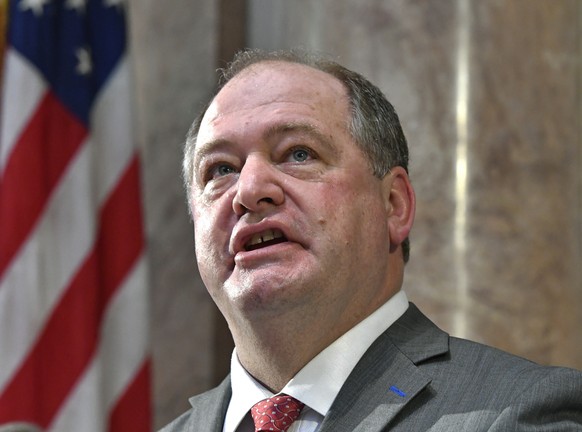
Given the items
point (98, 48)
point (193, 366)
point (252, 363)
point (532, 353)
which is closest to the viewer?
point (252, 363)

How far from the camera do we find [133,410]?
4.76 meters

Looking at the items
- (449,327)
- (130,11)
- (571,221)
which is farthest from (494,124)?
(130,11)

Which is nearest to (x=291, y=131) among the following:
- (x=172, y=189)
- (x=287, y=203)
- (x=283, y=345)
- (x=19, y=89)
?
Result: (x=287, y=203)

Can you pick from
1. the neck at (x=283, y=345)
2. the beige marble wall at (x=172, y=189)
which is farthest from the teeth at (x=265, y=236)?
the beige marble wall at (x=172, y=189)

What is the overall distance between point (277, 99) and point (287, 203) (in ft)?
1.03

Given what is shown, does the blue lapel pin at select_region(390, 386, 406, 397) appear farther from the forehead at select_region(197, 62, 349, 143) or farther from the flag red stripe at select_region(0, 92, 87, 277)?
the flag red stripe at select_region(0, 92, 87, 277)

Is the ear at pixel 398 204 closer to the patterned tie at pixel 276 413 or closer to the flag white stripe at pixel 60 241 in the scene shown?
the patterned tie at pixel 276 413

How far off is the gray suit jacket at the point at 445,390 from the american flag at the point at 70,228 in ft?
7.69

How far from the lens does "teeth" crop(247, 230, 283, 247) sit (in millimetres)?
2516

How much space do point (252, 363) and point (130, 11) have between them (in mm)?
3342

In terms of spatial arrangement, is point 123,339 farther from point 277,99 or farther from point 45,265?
point 277,99

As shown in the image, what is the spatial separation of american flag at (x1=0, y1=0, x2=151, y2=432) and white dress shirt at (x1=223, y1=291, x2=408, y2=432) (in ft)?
6.75

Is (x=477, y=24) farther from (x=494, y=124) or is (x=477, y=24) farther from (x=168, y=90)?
(x=168, y=90)

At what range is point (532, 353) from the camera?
→ 3928 mm
